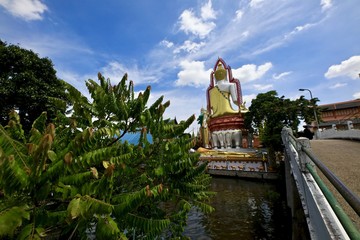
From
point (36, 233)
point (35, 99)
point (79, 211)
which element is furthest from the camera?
point (35, 99)

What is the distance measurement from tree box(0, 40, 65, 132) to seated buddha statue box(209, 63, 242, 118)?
85.0 ft

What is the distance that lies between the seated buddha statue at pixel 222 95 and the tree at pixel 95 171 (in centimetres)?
3020

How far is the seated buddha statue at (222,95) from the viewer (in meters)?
35.6

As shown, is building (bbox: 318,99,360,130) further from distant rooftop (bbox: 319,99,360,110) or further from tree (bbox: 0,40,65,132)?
tree (bbox: 0,40,65,132)

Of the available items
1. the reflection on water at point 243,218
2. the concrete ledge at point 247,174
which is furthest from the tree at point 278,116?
the reflection on water at point 243,218

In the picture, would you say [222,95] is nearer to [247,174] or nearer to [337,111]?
[247,174]

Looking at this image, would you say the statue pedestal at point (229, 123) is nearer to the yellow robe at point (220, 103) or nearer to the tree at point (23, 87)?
the yellow robe at point (220, 103)

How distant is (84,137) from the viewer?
3.04m

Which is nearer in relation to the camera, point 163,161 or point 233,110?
point 163,161

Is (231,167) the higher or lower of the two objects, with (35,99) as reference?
lower

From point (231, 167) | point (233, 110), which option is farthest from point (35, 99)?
point (233, 110)

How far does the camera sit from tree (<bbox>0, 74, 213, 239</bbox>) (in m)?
2.64

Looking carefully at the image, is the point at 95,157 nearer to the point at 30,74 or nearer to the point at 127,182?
the point at 127,182

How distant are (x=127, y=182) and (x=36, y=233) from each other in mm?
3098
